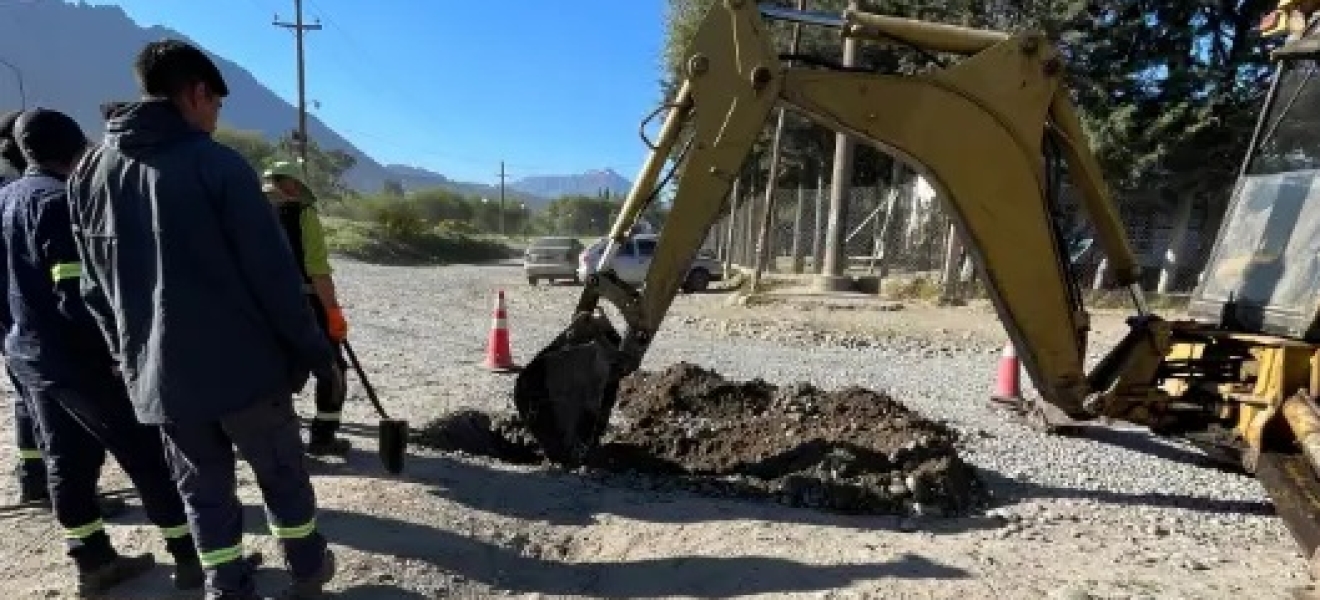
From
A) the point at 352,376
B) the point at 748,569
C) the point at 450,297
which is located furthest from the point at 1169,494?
the point at 450,297

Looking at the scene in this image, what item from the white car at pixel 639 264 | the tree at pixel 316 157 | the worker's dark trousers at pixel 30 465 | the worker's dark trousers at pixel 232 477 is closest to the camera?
the worker's dark trousers at pixel 232 477

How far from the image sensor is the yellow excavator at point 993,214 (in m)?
5.25

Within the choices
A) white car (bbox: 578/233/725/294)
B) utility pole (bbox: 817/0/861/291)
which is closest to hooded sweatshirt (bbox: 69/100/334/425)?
utility pole (bbox: 817/0/861/291)

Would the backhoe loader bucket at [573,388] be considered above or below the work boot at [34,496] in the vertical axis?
above

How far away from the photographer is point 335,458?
18.4 feet

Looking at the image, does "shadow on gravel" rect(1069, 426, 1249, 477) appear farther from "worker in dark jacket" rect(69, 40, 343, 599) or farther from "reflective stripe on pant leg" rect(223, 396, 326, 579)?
"worker in dark jacket" rect(69, 40, 343, 599)

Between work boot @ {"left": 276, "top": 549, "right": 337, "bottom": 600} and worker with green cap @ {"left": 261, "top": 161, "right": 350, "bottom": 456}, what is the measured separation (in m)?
1.64

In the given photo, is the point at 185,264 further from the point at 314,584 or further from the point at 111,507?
the point at 111,507

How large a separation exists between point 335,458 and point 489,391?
283 cm

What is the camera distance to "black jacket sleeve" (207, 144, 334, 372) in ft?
10.5

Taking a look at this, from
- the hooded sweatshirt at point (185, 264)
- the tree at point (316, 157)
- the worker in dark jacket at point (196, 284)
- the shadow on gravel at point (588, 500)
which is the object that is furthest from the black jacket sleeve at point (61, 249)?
the tree at point (316, 157)

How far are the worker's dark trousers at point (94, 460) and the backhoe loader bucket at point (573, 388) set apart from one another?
6.21 ft

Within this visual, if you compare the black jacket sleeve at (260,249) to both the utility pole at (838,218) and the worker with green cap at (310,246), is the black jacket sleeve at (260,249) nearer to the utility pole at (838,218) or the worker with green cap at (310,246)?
the worker with green cap at (310,246)

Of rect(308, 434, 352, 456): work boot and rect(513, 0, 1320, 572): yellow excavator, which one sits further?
rect(308, 434, 352, 456): work boot
